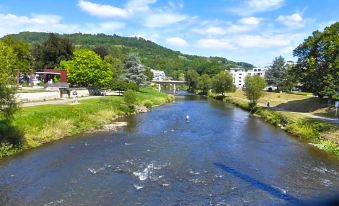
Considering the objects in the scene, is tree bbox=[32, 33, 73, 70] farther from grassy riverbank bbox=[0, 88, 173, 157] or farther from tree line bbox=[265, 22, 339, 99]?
tree line bbox=[265, 22, 339, 99]

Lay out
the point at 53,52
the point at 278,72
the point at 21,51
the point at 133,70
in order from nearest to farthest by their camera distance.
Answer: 1. the point at 21,51
2. the point at 53,52
3. the point at 133,70
4. the point at 278,72

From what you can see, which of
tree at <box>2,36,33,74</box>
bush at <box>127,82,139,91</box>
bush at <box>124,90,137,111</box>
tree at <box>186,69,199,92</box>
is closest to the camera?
bush at <box>124,90,137,111</box>

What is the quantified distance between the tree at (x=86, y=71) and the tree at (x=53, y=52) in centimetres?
1488

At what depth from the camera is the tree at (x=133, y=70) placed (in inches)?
3816

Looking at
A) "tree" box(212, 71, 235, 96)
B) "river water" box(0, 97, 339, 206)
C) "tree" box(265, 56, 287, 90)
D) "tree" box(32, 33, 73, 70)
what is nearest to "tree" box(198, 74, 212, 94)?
"tree" box(212, 71, 235, 96)

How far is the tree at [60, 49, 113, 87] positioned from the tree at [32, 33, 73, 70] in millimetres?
14880

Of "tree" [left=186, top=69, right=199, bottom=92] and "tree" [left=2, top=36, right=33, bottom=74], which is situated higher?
"tree" [left=2, top=36, right=33, bottom=74]

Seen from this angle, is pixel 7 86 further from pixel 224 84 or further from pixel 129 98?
pixel 224 84

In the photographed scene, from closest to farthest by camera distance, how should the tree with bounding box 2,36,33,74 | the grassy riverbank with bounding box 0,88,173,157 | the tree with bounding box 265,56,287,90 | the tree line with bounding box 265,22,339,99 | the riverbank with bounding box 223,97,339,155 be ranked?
1. the grassy riverbank with bounding box 0,88,173,157
2. the riverbank with bounding box 223,97,339,155
3. the tree line with bounding box 265,22,339,99
4. the tree with bounding box 2,36,33,74
5. the tree with bounding box 265,56,287,90

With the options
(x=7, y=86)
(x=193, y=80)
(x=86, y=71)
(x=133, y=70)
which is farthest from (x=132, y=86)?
(x=193, y=80)

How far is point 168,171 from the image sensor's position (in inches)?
1114

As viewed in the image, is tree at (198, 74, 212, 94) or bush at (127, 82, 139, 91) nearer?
bush at (127, 82, 139, 91)

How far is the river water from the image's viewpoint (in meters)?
22.8

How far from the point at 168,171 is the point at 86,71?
5737cm
